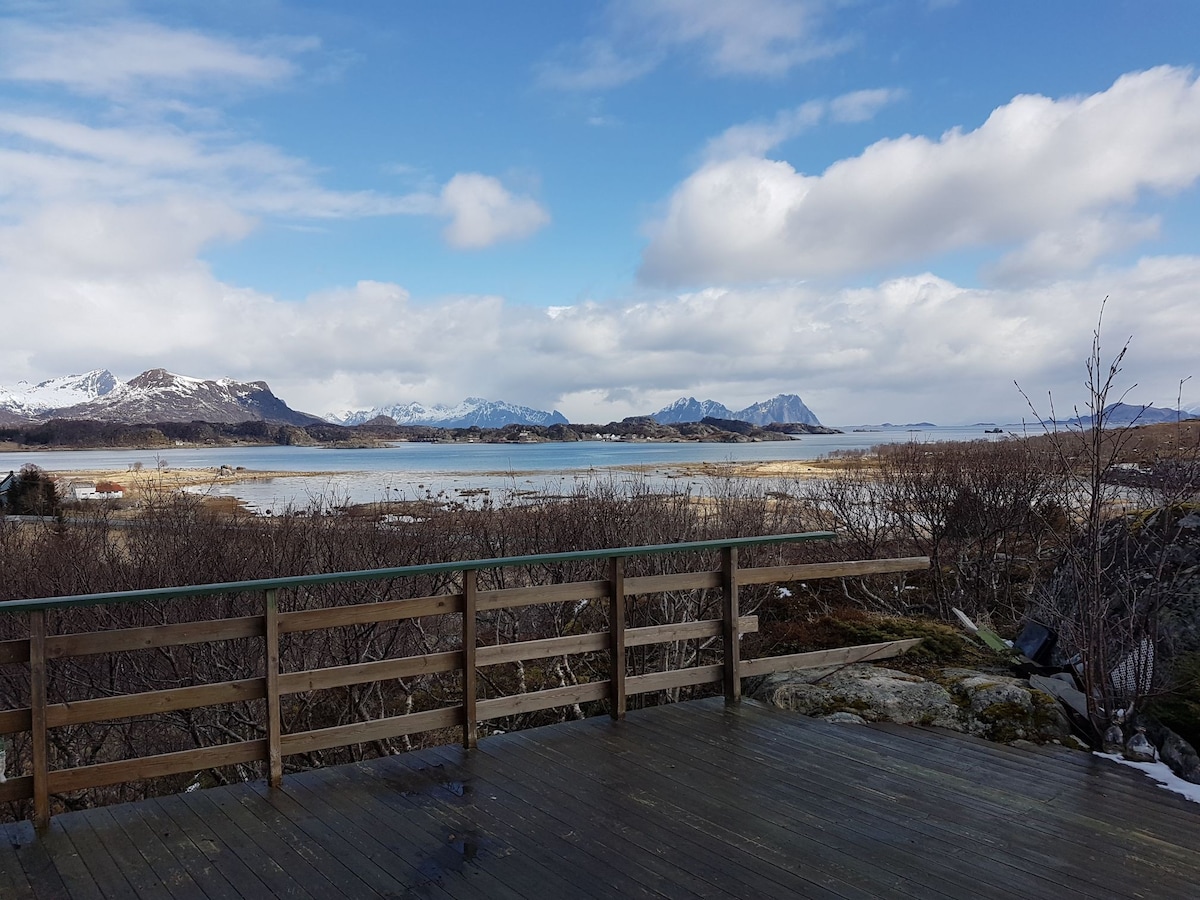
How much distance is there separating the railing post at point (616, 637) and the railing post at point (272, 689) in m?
1.88

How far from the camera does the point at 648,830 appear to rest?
3.45 metres

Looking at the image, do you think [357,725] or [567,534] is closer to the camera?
[357,725]

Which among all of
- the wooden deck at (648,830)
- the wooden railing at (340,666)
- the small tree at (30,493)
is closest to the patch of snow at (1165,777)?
the wooden deck at (648,830)

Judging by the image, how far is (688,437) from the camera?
180250 mm

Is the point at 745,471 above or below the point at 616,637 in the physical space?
below

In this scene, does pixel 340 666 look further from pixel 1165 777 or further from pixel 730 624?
pixel 1165 777

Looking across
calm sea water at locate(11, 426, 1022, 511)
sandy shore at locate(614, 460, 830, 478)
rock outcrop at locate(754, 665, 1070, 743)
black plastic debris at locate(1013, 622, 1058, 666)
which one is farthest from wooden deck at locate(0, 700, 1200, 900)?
sandy shore at locate(614, 460, 830, 478)

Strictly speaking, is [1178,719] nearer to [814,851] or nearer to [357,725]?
[814,851]

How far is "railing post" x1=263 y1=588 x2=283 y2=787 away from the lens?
3795mm

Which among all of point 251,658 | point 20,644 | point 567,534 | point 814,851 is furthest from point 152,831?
point 567,534

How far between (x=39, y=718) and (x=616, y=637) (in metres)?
2.88

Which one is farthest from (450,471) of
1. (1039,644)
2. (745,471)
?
(1039,644)

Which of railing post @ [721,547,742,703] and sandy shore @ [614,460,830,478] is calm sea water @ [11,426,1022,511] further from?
railing post @ [721,547,742,703]

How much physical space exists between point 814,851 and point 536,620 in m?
9.69
